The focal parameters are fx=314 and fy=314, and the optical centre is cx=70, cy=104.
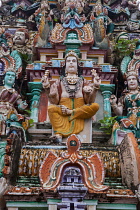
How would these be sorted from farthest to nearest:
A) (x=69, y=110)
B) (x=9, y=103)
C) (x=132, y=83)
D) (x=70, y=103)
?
(x=132, y=83) → (x=9, y=103) → (x=70, y=103) → (x=69, y=110)

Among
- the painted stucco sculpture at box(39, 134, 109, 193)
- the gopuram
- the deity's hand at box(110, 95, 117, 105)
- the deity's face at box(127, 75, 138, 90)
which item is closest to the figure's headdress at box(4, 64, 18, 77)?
the gopuram

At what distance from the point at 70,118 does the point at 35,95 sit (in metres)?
1.97

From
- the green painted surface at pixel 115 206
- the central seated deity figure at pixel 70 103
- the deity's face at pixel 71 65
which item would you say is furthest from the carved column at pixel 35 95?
the green painted surface at pixel 115 206

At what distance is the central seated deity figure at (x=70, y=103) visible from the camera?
6809 mm

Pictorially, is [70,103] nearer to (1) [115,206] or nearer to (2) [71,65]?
(2) [71,65]

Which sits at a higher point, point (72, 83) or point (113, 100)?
point (72, 83)

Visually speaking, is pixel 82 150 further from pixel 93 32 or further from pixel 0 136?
pixel 93 32

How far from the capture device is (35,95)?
28.2 feet

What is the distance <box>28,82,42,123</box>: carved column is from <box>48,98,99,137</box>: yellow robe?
1363mm

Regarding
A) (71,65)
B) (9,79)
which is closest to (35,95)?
(9,79)

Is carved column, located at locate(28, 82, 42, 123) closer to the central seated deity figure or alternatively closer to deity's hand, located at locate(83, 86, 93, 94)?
the central seated deity figure

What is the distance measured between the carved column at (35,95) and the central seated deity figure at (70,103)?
125cm

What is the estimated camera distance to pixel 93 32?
1023 cm

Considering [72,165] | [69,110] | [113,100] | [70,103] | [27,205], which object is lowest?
[27,205]
